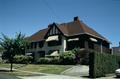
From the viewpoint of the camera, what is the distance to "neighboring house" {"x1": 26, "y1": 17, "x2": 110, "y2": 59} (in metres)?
50.7

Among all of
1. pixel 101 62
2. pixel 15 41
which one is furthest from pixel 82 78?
pixel 15 41

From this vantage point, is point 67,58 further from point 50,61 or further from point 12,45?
point 12,45

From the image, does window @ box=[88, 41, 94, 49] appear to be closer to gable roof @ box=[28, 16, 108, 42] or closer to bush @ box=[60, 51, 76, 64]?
gable roof @ box=[28, 16, 108, 42]

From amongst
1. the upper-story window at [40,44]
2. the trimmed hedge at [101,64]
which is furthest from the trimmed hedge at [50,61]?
the trimmed hedge at [101,64]

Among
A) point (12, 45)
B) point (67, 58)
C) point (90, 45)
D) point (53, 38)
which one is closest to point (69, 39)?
point (53, 38)

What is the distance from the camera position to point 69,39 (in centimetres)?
5222

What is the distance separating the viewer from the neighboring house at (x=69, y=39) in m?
50.7

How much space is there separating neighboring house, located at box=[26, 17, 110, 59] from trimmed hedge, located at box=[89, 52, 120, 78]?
13.2m

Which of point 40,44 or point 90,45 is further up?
point 40,44

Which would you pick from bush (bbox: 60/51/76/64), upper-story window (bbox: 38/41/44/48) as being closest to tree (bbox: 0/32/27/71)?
bush (bbox: 60/51/76/64)

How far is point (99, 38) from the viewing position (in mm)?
54938

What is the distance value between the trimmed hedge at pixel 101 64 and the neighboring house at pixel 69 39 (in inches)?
518

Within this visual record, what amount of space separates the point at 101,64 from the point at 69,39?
68.4ft

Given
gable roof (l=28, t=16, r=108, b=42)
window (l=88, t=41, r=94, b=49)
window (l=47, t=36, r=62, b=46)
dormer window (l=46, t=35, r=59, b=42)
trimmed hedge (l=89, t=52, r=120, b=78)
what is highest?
gable roof (l=28, t=16, r=108, b=42)
